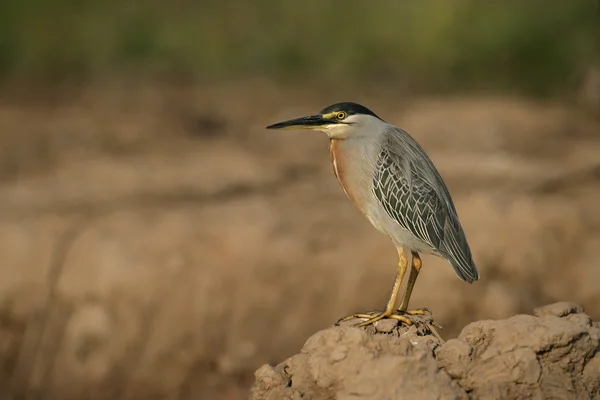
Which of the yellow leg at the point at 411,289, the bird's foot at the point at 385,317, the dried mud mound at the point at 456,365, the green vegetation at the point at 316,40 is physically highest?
the green vegetation at the point at 316,40

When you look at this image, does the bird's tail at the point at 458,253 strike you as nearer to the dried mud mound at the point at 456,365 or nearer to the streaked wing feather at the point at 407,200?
the streaked wing feather at the point at 407,200

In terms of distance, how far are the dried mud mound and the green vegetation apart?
9.67 metres

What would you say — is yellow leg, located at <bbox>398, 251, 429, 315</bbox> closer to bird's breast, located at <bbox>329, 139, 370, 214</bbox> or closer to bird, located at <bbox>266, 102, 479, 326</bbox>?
bird, located at <bbox>266, 102, 479, 326</bbox>

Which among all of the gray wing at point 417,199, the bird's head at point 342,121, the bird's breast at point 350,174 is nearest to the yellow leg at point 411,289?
the gray wing at point 417,199

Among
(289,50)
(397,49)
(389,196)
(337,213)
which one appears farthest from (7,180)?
(389,196)

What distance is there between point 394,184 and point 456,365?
3.83 feet

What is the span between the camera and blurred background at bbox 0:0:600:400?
31.7 ft

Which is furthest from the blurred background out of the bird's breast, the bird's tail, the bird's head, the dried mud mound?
the dried mud mound

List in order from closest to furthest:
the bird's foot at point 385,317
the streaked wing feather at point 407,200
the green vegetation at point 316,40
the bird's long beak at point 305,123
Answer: the bird's foot at point 385,317 → the bird's long beak at point 305,123 → the streaked wing feather at point 407,200 → the green vegetation at point 316,40

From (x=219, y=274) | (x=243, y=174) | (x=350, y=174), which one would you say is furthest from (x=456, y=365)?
(x=243, y=174)

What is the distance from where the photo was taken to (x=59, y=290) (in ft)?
31.8

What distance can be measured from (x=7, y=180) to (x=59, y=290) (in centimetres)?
212

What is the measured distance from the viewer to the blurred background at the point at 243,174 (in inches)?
380

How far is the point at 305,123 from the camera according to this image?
548cm
